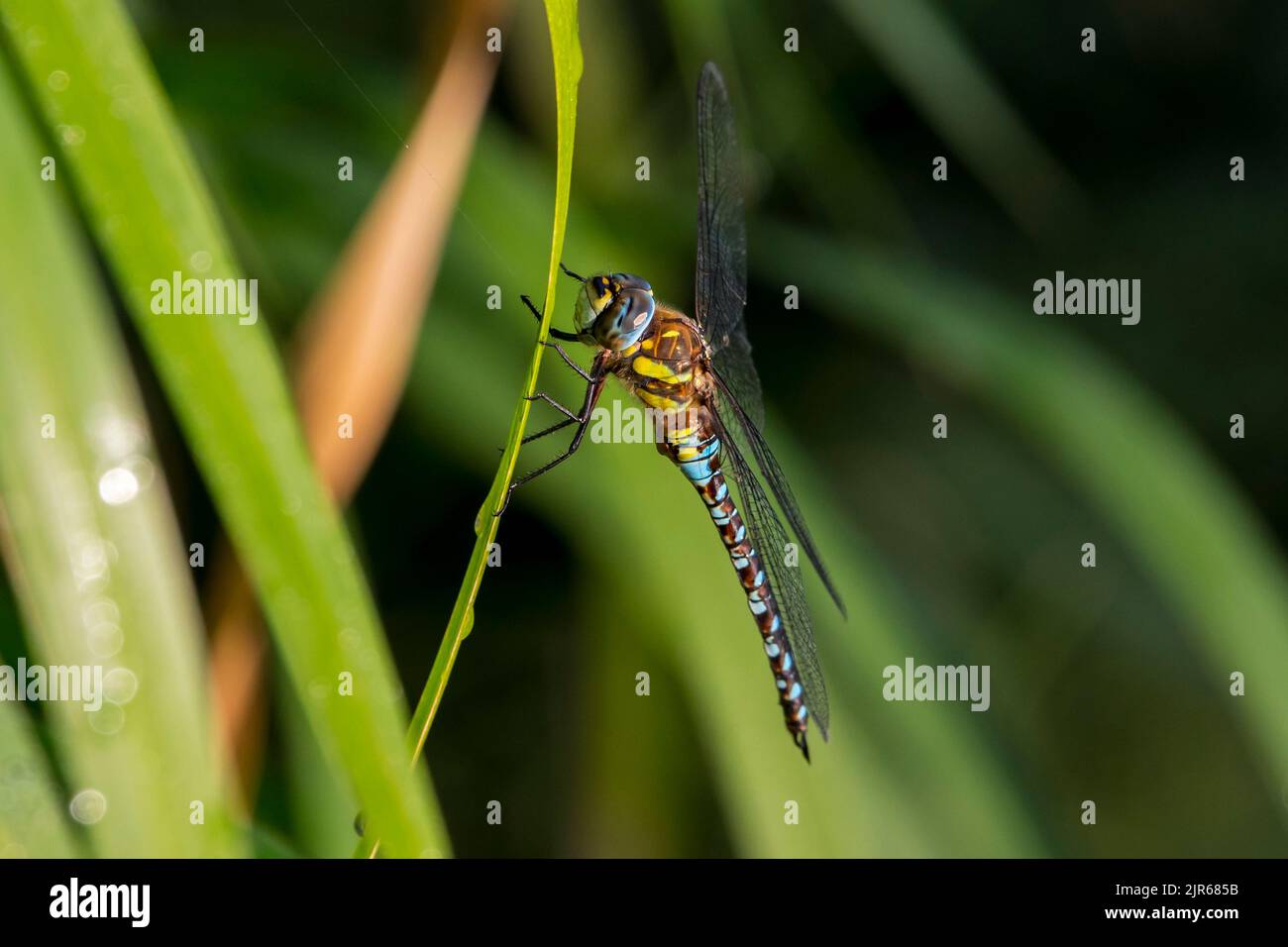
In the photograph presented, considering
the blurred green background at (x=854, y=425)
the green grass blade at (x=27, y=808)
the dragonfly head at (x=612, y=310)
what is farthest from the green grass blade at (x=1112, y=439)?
the green grass blade at (x=27, y=808)

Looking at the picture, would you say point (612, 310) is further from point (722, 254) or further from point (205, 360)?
point (205, 360)

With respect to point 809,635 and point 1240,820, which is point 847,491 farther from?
point 1240,820

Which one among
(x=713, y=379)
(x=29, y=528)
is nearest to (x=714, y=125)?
(x=713, y=379)

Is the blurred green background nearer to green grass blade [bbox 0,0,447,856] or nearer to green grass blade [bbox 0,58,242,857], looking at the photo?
green grass blade [bbox 0,58,242,857]

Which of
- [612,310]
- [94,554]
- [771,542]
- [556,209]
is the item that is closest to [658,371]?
[612,310]

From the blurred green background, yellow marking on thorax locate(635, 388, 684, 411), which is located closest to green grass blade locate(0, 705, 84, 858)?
the blurred green background

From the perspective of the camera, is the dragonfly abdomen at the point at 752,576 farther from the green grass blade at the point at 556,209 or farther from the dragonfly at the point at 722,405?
the green grass blade at the point at 556,209
